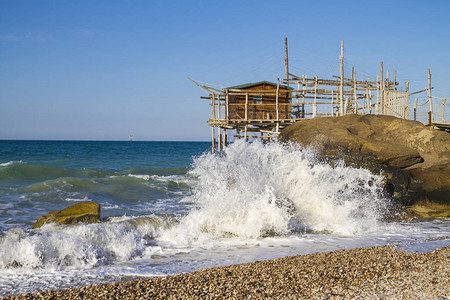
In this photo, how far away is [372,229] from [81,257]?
632 cm

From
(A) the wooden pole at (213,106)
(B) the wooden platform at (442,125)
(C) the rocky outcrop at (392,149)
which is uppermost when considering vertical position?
(A) the wooden pole at (213,106)

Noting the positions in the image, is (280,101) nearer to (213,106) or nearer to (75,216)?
(213,106)

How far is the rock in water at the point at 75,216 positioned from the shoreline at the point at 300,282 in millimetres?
4754

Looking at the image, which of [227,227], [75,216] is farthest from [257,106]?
[75,216]

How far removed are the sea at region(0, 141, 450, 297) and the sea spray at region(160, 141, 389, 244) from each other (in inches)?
1.0

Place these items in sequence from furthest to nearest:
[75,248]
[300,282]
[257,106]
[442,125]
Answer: [257,106], [442,125], [75,248], [300,282]

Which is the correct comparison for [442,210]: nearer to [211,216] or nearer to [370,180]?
[370,180]

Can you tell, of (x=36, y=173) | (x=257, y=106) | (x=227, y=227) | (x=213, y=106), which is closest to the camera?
(x=227, y=227)

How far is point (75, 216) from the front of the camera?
9.70 metres

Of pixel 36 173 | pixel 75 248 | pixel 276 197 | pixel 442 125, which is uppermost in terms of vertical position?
→ pixel 442 125

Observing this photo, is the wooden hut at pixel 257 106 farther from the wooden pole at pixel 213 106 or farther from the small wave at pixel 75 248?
the small wave at pixel 75 248

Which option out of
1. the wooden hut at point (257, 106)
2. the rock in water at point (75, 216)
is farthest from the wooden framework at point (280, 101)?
the rock in water at point (75, 216)

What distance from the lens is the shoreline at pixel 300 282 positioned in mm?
4734

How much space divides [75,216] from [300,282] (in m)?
6.45
